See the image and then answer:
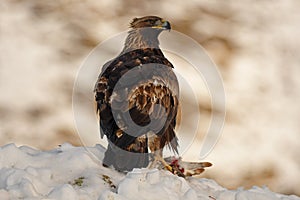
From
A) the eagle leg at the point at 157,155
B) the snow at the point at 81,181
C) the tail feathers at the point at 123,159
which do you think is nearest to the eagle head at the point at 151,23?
the eagle leg at the point at 157,155

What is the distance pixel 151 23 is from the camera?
939cm

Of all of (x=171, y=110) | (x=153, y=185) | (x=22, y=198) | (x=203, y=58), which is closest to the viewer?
(x=22, y=198)

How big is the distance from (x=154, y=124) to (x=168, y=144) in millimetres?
622

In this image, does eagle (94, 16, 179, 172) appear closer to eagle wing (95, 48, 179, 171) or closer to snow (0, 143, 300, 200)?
eagle wing (95, 48, 179, 171)

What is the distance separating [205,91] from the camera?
63.3 feet

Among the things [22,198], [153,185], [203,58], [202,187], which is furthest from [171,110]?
[203,58]

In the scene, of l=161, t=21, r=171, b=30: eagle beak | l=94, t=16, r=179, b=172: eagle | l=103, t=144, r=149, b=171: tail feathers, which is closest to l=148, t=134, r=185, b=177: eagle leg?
l=94, t=16, r=179, b=172: eagle

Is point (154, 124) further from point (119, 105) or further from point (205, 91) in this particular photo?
point (205, 91)

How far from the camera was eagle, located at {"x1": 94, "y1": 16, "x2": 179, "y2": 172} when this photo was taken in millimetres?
8055

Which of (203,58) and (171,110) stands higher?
(203,58)

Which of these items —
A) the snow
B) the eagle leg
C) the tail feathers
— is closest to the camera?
the snow

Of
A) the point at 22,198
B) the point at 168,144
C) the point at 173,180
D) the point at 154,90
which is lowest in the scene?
the point at 22,198

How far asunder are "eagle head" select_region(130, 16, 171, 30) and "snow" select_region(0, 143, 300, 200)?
95.6 inches

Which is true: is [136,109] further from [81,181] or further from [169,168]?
[81,181]
